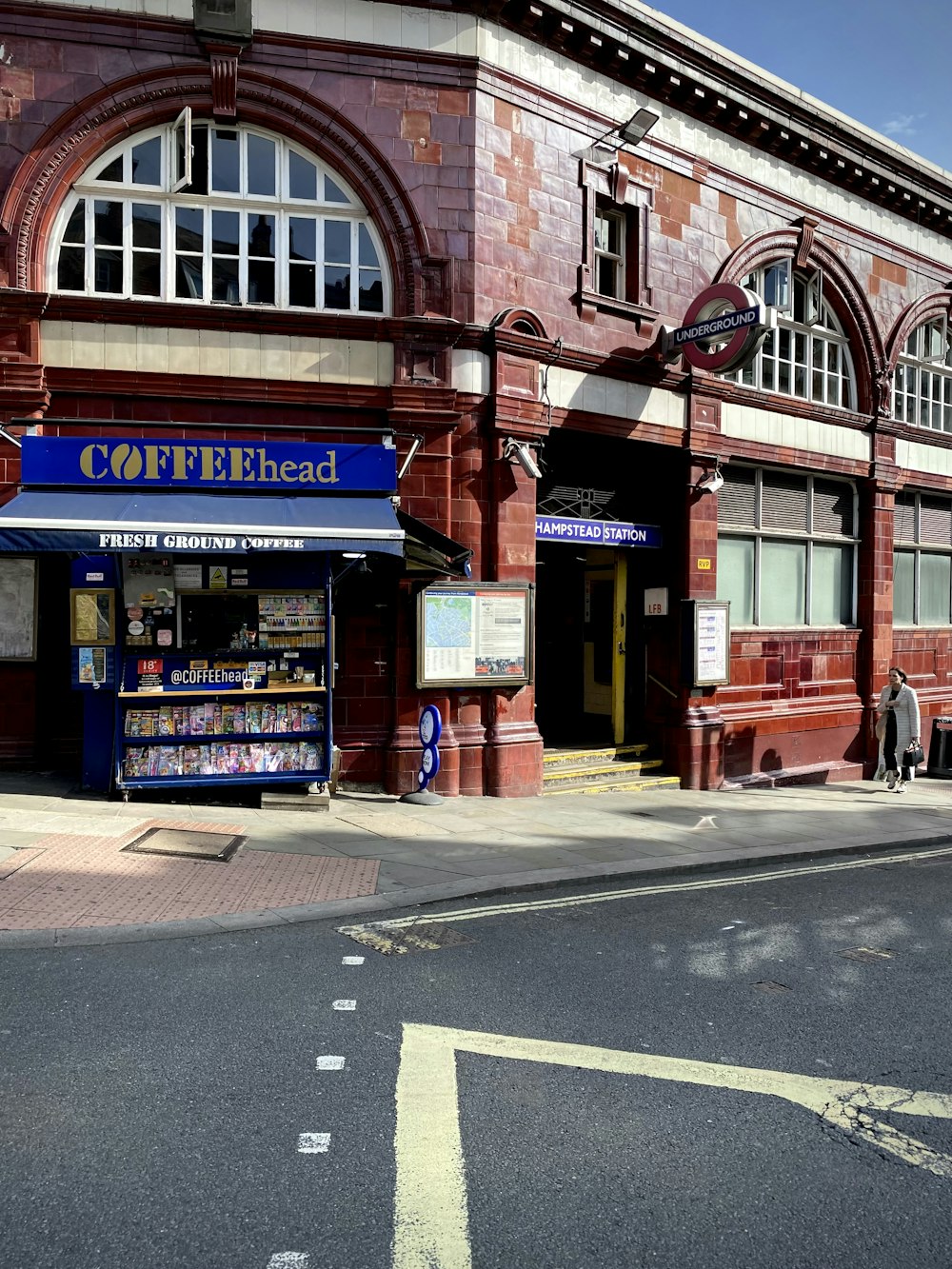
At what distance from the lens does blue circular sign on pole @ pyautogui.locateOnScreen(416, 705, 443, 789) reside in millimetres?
11258

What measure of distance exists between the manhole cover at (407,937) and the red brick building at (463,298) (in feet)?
16.1

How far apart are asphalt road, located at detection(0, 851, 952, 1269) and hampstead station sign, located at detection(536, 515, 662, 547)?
24.5 ft

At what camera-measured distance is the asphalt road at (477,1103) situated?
10.7ft

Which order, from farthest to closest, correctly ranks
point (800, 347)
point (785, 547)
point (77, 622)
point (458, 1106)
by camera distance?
point (800, 347) → point (785, 547) → point (77, 622) → point (458, 1106)

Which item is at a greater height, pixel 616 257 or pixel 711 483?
pixel 616 257

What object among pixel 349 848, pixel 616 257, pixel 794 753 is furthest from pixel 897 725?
pixel 349 848

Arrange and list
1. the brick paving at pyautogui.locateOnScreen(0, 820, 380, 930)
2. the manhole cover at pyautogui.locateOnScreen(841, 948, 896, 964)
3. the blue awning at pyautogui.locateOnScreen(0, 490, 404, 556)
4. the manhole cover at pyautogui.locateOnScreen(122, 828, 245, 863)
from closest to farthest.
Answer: the manhole cover at pyautogui.locateOnScreen(841, 948, 896, 964) → the brick paving at pyautogui.locateOnScreen(0, 820, 380, 930) → the manhole cover at pyautogui.locateOnScreen(122, 828, 245, 863) → the blue awning at pyautogui.locateOnScreen(0, 490, 404, 556)

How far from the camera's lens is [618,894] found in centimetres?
806

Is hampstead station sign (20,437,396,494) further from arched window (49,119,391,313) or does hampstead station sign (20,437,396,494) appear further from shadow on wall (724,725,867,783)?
shadow on wall (724,725,867,783)

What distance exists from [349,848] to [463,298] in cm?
676

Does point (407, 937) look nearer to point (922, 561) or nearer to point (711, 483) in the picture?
point (711, 483)

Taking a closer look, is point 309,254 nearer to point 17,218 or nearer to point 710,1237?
point 17,218

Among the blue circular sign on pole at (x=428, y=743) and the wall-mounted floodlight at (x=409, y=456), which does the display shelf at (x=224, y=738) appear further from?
the wall-mounted floodlight at (x=409, y=456)

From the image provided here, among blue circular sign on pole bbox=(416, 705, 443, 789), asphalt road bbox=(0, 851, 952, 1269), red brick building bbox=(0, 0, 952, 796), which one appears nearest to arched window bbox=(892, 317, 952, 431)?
red brick building bbox=(0, 0, 952, 796)
